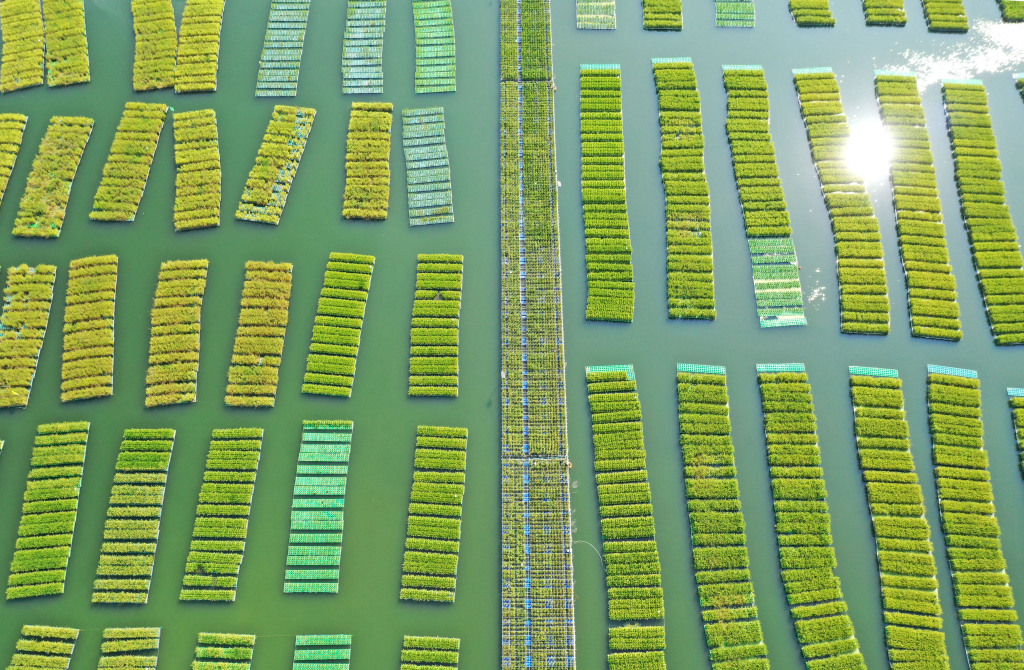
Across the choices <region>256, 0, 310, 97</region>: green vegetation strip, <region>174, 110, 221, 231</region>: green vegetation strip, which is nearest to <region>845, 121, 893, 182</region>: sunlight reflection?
<region>256, 0, 310, 97</region>: green vegetation strip

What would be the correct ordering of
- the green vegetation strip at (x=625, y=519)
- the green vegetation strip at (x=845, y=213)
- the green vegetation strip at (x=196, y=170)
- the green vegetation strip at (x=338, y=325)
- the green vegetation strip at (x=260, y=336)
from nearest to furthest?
1. the green vegetation strip at (x=625, y=519)
2. the green vegetation strip at (x=260, y=336)
3. the green vegetation strip at (x=338, y=325)
4. the green vegetation strip at (x=845, y=213)
5. the green vegetation strip at (x=196, y=170)

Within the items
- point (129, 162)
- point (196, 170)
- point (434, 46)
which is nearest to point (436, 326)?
point (196, 170)

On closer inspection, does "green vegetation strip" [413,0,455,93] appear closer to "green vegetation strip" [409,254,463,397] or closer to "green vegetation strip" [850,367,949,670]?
"green vegetation strip" [409,254,463,397]

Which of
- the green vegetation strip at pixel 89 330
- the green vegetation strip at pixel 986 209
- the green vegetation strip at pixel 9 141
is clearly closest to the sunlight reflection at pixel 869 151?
the green vegetation strip at pixel 986 209

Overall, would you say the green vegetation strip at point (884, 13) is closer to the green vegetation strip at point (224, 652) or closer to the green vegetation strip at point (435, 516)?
the green vegetation strip at point (435, 516)

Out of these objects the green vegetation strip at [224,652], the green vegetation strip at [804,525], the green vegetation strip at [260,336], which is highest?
the green vegetation strip at [260,336]

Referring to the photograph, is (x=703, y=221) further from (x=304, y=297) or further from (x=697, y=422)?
(x=304, y=297)

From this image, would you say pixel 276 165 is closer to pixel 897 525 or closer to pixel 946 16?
pixel 897 525
